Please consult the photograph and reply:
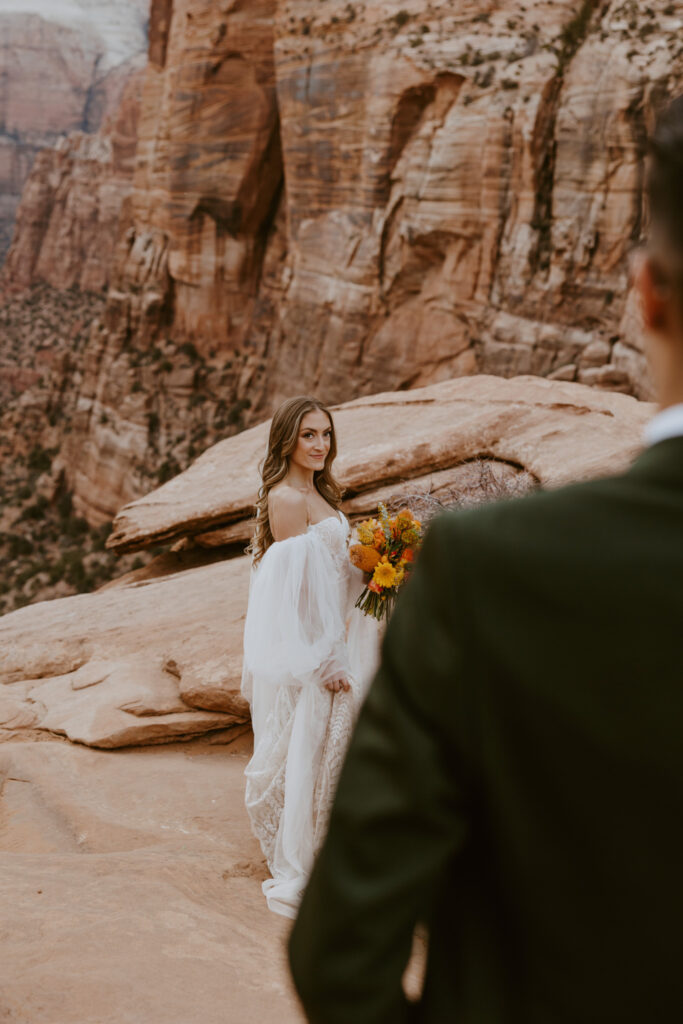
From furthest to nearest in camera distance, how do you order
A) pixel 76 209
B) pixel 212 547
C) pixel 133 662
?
pixel 76 209 < pixel 212 547 < pixel 133 662

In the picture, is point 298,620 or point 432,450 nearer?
point 298,620

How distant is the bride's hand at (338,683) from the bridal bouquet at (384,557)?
37cm

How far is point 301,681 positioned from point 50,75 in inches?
4875

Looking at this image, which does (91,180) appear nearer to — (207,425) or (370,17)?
(207,425)

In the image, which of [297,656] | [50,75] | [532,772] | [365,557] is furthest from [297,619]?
[50,75]

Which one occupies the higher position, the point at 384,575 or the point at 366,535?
the point at 366,535

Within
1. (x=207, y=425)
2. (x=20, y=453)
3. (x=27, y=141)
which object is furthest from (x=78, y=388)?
(x=27, y=141)

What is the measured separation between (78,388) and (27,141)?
81.2m

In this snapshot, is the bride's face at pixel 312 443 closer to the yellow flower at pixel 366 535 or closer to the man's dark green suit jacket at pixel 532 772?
the yellow flower at pixel 366 535

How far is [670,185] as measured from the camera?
0.93 metres

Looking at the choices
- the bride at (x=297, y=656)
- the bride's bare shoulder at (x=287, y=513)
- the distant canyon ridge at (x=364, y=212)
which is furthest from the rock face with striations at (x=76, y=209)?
the bride's bare shoulder at (x=287, y=513)

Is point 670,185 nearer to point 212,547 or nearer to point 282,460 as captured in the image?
point 282,460

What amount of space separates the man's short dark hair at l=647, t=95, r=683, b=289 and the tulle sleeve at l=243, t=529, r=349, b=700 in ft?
12.4

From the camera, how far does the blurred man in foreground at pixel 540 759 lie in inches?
34.2
